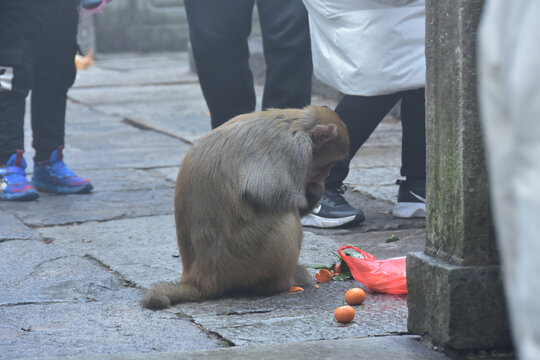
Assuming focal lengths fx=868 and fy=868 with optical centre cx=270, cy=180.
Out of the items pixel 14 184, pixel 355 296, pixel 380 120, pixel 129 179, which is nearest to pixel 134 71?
pixel 129 179

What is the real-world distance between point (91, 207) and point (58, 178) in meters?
0.42

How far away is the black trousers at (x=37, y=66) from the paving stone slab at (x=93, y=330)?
1.77 meters

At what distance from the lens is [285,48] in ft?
12.3

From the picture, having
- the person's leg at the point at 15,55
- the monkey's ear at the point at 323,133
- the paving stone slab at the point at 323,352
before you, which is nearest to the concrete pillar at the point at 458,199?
the paving stone slab at the point at 323,352

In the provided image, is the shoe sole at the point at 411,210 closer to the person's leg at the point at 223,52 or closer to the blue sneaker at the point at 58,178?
the person's leg at the point at 223,52

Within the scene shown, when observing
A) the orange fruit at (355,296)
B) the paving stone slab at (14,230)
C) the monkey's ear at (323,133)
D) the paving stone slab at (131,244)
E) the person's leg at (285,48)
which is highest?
the person's leg at (285,48)

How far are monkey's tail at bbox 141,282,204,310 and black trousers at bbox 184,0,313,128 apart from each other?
1.32 m

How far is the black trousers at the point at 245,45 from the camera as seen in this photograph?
147 inches

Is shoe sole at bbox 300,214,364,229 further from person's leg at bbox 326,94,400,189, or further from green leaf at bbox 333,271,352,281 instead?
green leaf at bbox 333,271,352,281

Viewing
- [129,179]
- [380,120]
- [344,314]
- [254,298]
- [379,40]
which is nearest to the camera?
[344,314]

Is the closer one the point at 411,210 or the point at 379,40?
the point at 379,40

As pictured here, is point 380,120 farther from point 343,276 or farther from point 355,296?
point 355,296

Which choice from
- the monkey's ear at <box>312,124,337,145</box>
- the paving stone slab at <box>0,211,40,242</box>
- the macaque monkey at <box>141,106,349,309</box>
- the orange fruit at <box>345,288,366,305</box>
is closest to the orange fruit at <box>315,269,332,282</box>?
the macaque monkey at <box>141,106,349,309</box>

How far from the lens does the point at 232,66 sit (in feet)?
12.6
